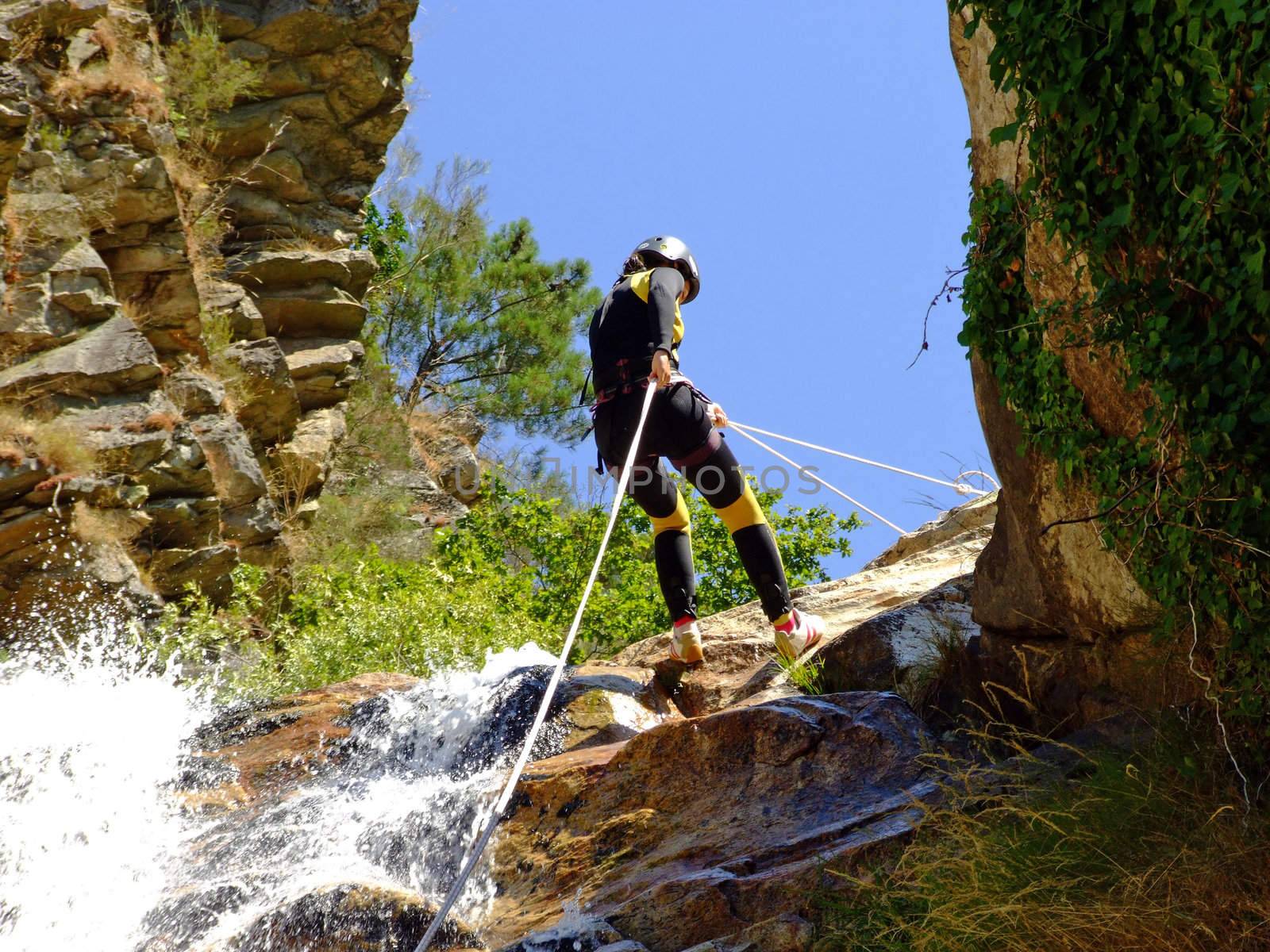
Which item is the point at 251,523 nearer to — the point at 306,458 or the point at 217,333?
the point at 306,458

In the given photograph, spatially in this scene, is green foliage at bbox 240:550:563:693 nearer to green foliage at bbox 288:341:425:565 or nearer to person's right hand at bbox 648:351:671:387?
green foliage at bbox 288:341:425:565

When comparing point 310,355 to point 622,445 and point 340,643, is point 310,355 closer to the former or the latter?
point 340,643

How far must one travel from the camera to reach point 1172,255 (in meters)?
3.33

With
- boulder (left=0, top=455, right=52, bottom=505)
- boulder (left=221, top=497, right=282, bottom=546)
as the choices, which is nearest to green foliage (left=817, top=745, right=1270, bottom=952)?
boulder (left=0, top=455, right=52, bottom=505)

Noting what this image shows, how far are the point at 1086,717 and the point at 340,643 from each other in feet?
21.7

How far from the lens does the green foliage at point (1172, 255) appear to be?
311 centimetres

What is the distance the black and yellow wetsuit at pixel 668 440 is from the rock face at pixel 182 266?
6.09 metres

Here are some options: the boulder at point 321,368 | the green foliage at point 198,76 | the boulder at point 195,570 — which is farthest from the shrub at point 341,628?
the green foliage at point 198,76

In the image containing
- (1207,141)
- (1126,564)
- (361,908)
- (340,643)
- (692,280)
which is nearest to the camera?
(1207,141)

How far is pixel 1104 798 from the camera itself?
3.57 metres

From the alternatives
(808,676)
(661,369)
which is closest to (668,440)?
(661,369)

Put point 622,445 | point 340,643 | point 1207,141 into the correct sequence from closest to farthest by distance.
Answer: point 1207,141
point 622,445
point 340,643

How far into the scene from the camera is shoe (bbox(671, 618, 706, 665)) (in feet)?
21.8

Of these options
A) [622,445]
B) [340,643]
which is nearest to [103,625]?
[340,643]
